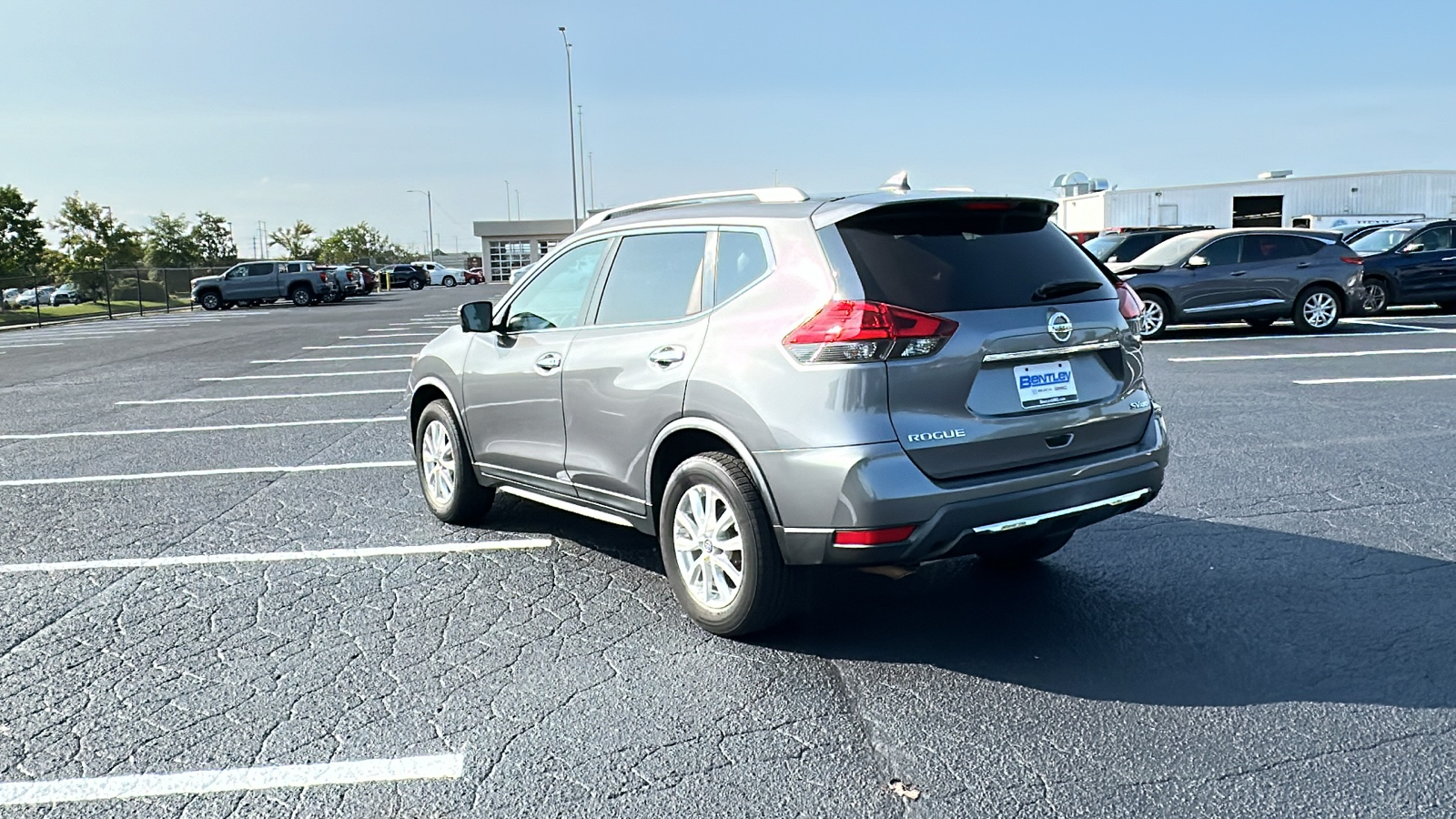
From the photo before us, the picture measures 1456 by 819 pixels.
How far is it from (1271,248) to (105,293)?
42637mm

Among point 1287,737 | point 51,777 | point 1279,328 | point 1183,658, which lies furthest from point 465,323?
point 1279,328

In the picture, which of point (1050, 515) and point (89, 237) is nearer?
point (1050, 515)

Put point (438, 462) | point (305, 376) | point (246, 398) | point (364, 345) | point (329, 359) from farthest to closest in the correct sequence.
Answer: point (364, 345), point (329, 359), point (305, 376), point (246, 398), point (438, 462)

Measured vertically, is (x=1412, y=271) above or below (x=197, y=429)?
above

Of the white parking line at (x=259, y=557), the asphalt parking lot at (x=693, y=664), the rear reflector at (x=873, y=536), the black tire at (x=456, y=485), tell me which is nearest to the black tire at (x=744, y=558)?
the asphalt parking lot at (x=693, y=664)

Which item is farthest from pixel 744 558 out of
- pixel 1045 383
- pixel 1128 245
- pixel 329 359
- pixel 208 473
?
pixel 1128 245

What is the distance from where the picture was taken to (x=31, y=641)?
179 inches

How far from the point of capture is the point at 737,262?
14.6 ft

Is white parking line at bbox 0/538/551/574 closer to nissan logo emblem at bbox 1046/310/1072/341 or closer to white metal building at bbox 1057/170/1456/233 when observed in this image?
nissan logo emblem at bbox 1046/310/1072/341

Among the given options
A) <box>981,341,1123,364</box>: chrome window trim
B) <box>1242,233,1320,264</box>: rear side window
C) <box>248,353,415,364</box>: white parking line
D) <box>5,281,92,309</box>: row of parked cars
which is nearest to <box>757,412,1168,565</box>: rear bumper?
<box>981,341,1123,364</box>: chrome window trim

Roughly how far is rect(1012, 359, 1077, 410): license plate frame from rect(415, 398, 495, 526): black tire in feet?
10.1

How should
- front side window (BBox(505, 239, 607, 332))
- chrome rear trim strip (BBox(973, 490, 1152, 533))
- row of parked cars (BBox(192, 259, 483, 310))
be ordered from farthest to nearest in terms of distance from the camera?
1. row of parked cars (BBox(192, 259, 483, 310))
2. front side window (BBox(505, 239, 607, 332))
3. chrome rear trim strip (BBox(973, 490, 1152, 533))

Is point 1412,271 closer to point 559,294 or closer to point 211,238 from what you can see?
point 559,294

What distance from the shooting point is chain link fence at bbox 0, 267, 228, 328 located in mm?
38938
